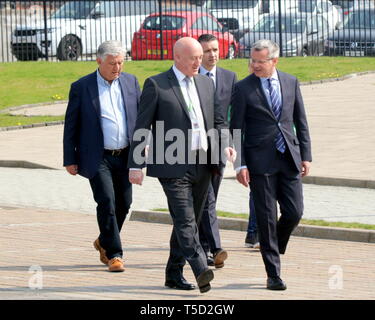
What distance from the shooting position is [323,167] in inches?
646

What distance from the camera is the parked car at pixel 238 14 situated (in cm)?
3288

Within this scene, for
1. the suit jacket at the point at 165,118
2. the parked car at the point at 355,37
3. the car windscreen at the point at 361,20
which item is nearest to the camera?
the suit jacket at the point at 165,118

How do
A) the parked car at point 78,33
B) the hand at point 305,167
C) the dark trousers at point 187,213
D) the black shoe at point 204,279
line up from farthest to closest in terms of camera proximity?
1. the parked car at point 78,33
2. the hand at point 305,167
3. the dark trousers at point 187,213
4. the black shoe at point 204,279

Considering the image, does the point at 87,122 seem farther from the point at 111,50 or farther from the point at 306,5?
the point at 306,5

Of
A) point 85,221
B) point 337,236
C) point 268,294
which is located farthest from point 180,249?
point 85,221

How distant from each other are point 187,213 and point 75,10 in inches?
1009

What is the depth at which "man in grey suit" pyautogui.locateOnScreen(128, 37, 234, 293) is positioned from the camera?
9320 mm

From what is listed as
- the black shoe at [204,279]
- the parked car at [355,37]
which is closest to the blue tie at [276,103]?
the black shoe at [204,279]

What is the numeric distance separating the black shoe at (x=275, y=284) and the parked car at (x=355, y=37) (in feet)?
70.2

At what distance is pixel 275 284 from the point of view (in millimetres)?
9453

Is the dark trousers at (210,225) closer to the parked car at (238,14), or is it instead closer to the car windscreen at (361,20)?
the car windscreen at (361,20)

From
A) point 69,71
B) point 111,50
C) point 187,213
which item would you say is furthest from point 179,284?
point 69,71
